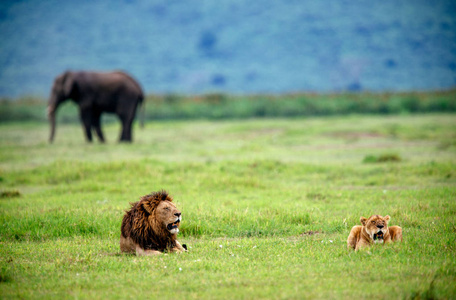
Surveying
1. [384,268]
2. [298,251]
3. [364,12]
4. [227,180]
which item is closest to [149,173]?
[227,180]

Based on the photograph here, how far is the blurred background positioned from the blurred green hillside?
4089 centimetres

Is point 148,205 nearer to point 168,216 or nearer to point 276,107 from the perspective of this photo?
point 168,216

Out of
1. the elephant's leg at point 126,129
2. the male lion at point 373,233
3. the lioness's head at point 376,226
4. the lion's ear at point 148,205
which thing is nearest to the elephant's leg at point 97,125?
the elephant's leg at point 126,129

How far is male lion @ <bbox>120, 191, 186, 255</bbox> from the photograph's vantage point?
8130 mm

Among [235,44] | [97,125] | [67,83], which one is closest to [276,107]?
[97,125]

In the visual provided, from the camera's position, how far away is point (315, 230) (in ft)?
31.5

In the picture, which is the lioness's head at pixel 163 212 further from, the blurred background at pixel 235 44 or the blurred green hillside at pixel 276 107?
the blurred background at pixel 235 44

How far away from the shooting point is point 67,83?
26.4 metres

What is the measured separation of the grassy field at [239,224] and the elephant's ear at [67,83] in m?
5.08

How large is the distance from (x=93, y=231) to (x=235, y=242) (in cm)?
267

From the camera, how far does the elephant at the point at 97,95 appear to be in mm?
26234

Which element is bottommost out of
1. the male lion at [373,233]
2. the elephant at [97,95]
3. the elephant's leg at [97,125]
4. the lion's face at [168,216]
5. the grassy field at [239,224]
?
the grassy field at [239,224]

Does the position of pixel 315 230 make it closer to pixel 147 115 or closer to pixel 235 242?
pixel 235 242

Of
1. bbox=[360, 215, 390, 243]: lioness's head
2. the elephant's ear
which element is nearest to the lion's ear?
bbox=[360, 215, 390, 243]: lioness's head
